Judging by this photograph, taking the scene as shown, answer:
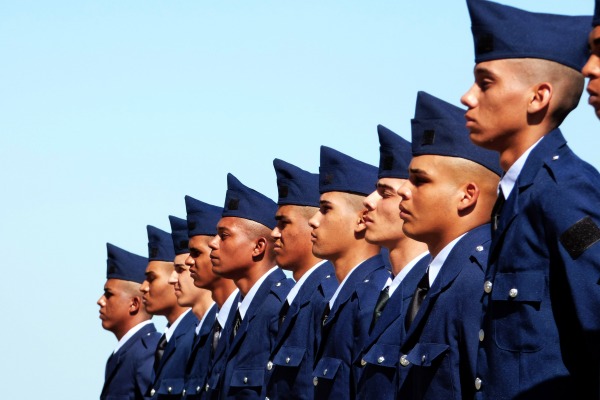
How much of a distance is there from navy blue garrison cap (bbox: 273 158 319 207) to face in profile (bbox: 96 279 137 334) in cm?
435

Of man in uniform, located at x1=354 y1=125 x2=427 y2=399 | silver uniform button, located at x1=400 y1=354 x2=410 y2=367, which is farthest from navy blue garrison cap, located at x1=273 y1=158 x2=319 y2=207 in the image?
silver uniform button, located at x1=400 y1=354 x2=410 y2=367

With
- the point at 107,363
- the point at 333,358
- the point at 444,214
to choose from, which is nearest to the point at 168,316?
the point at 107,363

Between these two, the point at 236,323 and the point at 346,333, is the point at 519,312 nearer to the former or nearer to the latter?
the point at 346,333

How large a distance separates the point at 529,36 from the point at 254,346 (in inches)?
188

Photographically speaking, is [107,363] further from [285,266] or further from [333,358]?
[333,358]

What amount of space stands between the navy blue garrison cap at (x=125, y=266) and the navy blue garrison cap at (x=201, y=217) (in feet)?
7.96

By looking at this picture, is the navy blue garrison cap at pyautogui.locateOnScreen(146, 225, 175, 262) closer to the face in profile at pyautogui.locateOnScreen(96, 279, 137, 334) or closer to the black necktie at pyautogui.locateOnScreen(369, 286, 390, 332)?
the face in profile at pyautogui.locateOnScreen(96, 279, 137, 334)

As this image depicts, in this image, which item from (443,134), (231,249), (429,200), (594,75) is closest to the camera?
(594,75)

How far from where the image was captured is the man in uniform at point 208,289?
36.0 ft

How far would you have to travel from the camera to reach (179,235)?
42.0 ft

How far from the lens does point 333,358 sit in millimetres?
8148

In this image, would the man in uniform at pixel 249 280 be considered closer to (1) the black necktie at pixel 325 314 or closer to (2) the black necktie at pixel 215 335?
(2) the black necktie at pixel 215 335

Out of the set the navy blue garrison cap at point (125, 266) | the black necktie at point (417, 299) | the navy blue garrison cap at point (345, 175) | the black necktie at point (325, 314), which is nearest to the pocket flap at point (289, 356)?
the black necktie at point (325, 314)

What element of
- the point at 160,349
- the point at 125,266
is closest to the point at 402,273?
the point at 160,349
